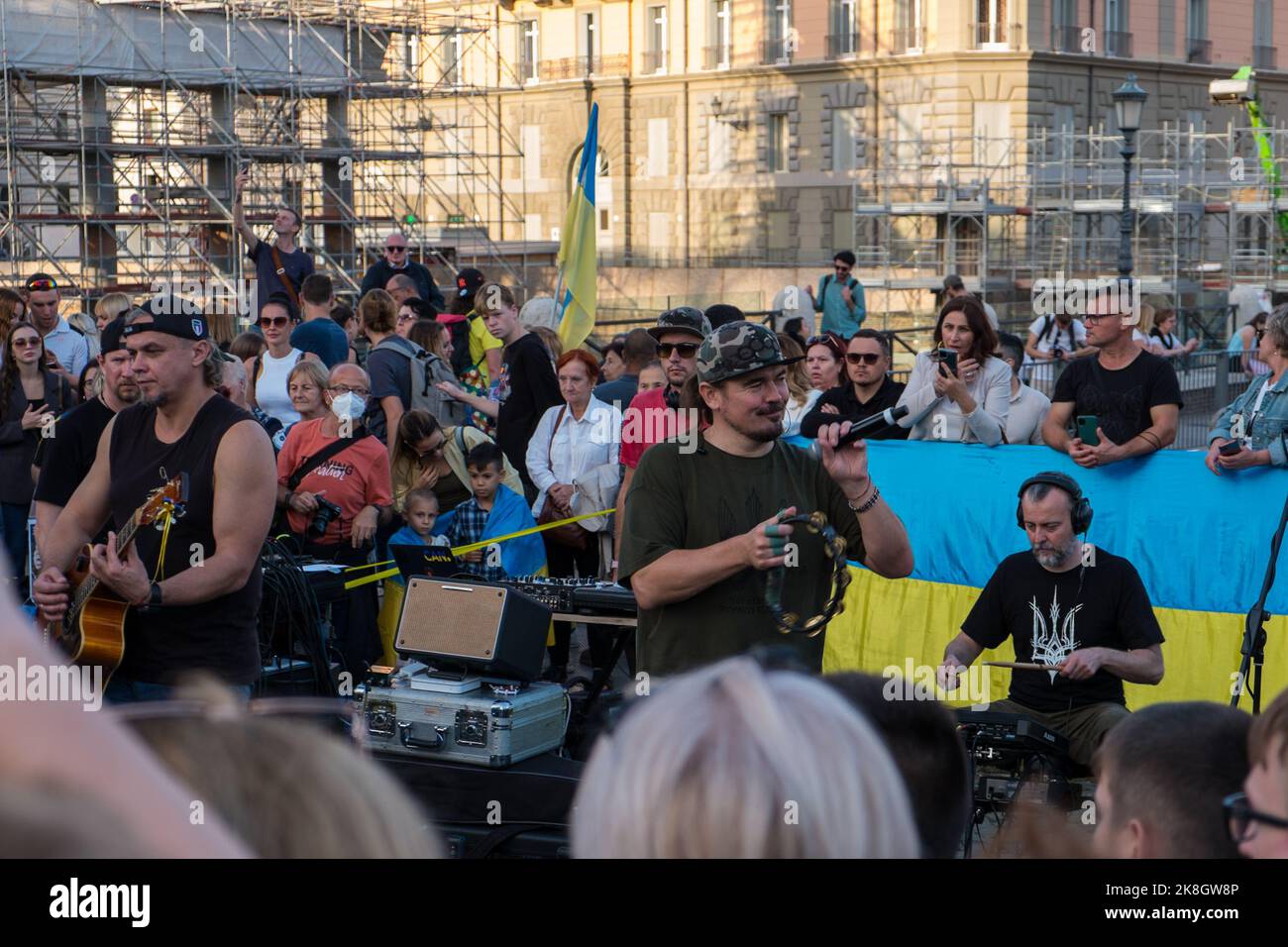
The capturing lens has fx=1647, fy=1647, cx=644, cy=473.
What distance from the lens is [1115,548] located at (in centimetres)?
730

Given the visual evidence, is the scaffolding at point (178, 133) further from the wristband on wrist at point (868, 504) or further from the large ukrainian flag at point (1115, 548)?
the wristband on wrist at point (868, 504)

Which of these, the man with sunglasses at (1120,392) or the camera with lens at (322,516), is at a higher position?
the man with sunglasses at (1120,392)

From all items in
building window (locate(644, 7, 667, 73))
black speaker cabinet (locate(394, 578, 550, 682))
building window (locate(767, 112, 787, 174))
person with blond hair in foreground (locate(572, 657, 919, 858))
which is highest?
building window (locate(644, 7, 667, 73))

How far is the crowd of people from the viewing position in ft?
5.21

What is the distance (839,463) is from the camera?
4543mm

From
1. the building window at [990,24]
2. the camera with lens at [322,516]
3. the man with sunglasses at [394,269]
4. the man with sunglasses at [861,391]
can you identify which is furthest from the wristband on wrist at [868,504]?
the building window at [990,24]

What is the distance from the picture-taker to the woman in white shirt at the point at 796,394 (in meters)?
8.42

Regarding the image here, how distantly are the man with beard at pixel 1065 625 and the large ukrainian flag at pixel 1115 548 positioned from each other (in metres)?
1.11

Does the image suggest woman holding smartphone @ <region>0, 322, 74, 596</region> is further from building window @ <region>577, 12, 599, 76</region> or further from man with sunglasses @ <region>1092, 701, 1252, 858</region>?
building window @ <region>577, 12, 599, 76</region>

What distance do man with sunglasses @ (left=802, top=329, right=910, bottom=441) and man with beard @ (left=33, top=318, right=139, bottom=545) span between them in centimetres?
307

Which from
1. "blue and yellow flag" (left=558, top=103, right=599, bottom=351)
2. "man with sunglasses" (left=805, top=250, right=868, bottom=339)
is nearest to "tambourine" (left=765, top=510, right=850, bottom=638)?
"blue and yellow flag" (left=558, top=103, right=599, bottom=351)

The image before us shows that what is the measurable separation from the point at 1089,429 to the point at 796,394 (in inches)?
81.3

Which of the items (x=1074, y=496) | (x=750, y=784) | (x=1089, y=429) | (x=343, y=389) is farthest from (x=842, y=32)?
(x=750, y=784)
